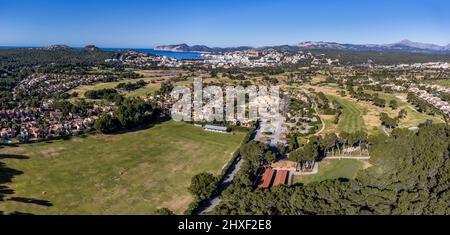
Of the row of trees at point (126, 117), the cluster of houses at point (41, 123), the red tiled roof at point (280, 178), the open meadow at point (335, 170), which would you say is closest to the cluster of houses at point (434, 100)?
the open meadow at point (335, 170)

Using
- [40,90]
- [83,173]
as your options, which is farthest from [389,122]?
[40,90]

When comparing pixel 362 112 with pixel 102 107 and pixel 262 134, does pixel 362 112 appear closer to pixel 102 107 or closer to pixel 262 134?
pixel 262 134

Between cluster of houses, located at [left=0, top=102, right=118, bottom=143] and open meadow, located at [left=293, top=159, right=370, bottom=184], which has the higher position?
cluster of houses, located at [left=0, top=102, right=118, bottom=143]

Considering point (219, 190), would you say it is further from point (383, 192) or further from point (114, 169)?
point (383, 192)

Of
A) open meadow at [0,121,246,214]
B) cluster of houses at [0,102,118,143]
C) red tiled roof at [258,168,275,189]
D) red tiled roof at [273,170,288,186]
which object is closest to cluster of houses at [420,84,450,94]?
open meadow at [0,121,246,214]

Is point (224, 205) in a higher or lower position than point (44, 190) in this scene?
higher

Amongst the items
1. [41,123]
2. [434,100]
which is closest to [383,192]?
[41,123]

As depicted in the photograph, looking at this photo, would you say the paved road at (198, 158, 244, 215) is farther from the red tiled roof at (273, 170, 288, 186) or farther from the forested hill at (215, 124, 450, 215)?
the red tiled roof at (273, 170, 288, 186)

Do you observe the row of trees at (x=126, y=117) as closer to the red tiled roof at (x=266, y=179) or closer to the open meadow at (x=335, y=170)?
the red tiled roof at (x=266, y=179)
